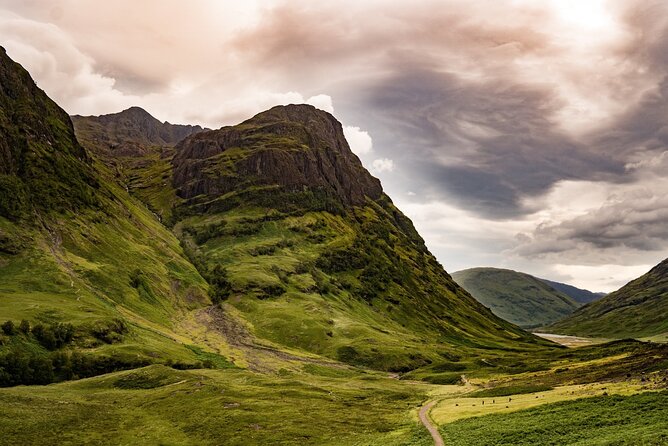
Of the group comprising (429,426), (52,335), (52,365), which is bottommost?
(429,426)

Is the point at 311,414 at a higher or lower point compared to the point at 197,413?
lower

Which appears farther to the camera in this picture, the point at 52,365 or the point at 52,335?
the point at 52,335

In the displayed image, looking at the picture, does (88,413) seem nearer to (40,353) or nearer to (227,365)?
(40,353)

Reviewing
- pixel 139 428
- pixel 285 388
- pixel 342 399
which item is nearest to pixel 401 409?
pixel 342 399

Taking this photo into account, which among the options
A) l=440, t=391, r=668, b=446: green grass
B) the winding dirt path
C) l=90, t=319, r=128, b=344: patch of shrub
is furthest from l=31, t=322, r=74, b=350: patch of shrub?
l=440, t=391, r=668, b=446: green grass

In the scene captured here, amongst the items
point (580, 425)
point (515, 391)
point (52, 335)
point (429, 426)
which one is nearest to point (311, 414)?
point (429, 426)

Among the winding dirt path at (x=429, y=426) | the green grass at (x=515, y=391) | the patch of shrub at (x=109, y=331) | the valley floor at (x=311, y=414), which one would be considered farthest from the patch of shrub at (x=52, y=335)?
the green grass at (x=515, y=391)

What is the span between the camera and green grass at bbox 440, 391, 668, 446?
41088 millimetres

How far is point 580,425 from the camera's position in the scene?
48938 mm

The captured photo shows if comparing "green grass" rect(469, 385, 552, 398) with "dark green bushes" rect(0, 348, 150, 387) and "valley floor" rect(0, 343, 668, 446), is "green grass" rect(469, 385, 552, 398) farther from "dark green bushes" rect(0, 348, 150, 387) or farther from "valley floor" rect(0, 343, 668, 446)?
"dark green bushes" rect(0, 348, 150, 387)

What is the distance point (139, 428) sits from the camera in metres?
71.1

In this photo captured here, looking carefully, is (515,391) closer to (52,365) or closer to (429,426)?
(429,426)

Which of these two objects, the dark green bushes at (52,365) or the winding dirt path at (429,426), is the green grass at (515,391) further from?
the dark green bushes at (52,365)

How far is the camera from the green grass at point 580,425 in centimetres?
4109
